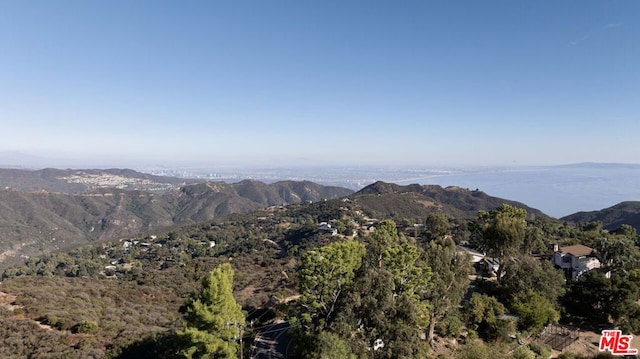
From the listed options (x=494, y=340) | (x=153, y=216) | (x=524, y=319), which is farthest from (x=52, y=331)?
(x=153, y=216)

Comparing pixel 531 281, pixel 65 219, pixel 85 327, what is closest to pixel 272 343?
pixel 85 327

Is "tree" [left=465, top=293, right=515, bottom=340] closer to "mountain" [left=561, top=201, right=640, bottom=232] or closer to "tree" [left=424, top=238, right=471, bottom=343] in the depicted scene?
"tree" [left=424, top=238, right=471, bottom=343]

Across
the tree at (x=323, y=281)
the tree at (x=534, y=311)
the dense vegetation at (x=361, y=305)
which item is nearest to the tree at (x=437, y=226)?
the dense vegetation at (x=361, y=305)

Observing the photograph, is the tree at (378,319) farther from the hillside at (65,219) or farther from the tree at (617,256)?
the hillside at (65,219)

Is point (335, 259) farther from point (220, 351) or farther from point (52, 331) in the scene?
point (52, 331)

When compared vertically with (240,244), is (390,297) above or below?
above

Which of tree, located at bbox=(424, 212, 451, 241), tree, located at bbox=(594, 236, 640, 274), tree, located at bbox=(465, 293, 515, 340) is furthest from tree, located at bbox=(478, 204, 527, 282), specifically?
tree, located at bbox=(594, 236, 640, 274)
